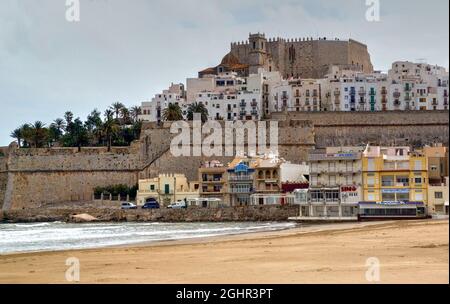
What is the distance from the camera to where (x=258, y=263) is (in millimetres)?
22000

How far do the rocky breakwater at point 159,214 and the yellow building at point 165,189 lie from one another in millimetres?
3705

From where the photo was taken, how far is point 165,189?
6869 centimetres

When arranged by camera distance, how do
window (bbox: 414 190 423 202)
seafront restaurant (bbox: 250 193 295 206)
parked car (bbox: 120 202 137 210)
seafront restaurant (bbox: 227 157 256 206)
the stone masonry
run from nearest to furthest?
window (bbox: 414 190 423 202), seafront restaurant (bbox: 250 193 295 206), seafront restaurant (bbox: 227 157 256 206), parked car (bbox: 120 202 137 210), the stone masonry

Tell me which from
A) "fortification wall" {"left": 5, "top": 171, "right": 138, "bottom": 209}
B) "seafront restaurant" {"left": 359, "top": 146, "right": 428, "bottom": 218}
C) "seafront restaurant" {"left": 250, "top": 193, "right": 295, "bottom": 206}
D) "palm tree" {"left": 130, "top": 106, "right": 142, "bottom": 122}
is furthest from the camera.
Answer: "palm tree" {"left": 130, "top": 106, "right": 142, "bottom": 122}

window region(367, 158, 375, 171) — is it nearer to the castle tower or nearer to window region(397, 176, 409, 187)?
window region(397, 176, 409, 187)

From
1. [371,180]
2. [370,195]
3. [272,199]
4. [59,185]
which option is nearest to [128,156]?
[59,185]

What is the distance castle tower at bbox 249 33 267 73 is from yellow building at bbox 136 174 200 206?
112 ft

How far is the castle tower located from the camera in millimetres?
102219

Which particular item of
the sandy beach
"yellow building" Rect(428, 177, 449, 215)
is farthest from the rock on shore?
the sandy beach

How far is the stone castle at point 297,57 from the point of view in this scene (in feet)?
336

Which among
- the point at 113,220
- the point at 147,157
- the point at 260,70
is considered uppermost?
the point at 260,70

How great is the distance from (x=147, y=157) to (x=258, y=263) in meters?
54.6
